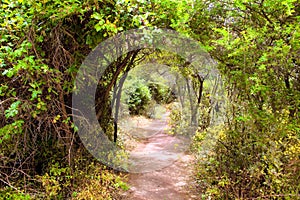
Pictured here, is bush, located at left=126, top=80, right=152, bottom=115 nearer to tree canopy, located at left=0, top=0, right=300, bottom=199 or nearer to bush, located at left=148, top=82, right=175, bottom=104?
bush, located at left=148, top=82, right=175, bottom=104

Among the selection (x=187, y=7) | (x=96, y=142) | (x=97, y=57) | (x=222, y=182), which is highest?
(x=187, y=7)

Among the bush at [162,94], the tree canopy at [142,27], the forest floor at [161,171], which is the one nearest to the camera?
the tree canopy at [142,27]

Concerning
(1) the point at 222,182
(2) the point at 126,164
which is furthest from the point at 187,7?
(2) the point at 126,164

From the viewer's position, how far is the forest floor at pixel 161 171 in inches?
140

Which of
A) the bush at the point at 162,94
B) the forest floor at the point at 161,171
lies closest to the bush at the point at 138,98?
the bush at the point at 162,94

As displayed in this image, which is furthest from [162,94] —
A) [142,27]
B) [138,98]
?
[142,27]

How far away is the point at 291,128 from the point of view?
2600 millimetres

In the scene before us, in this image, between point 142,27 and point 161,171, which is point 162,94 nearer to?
point 161,171

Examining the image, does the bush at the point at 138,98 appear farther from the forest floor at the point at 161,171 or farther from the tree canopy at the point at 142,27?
the tree canopy at the point at 142,27

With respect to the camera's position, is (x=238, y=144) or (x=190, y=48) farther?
(x=190, y=48)

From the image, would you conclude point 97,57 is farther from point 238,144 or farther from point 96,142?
point 238,144

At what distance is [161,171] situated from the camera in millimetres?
4523

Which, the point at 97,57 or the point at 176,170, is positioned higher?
the point at 97,57

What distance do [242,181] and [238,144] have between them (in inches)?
17.9
